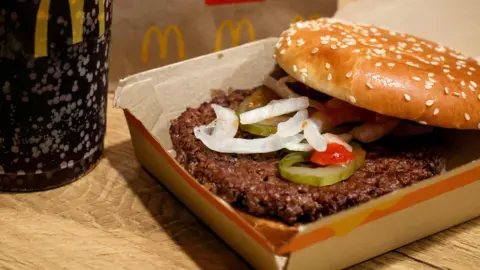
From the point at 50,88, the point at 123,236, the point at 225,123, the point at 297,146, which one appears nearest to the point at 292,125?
the point at 297,146

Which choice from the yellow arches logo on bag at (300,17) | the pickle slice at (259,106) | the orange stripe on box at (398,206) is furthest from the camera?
the yellow arches logo on bag at (300,17)

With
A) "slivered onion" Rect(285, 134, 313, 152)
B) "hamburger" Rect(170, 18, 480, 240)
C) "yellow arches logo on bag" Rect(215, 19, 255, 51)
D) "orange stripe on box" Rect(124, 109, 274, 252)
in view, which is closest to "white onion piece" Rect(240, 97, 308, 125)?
"hamburger" Rect(170, 18, 480, 240)

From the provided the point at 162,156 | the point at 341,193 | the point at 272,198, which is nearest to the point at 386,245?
the point at 341,193

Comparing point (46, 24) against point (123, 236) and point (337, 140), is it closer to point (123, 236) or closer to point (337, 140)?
point (123, 236)

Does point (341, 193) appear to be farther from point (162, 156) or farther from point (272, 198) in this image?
point (162, 156)

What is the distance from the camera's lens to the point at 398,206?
1232 millimetres

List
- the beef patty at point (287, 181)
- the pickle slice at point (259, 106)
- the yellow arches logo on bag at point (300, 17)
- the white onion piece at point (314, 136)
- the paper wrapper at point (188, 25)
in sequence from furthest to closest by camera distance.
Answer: the yellow arches logo on bag at point (300, 17), the paper wrapper at point (188, 25), the pickle slice at point (259, 106), the white onion piece at point (314, 136), the beef patty at point (287, 181)

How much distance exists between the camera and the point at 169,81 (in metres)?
1.81

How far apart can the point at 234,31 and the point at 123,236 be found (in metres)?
0.96

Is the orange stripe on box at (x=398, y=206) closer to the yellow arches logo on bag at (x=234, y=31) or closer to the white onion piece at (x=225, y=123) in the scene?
the white onion piece at (x=225, y=123)

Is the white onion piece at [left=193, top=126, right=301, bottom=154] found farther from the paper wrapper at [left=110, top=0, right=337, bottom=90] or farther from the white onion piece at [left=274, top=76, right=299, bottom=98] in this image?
the paper wrapper at [left=110, top=0, right=337, bottom=90]

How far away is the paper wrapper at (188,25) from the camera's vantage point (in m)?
1.96

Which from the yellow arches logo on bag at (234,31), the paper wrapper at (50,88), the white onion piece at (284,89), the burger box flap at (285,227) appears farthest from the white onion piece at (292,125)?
A: the yellow arches logo on bag at (234,31)

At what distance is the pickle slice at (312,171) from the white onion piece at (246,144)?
0.04 meters
